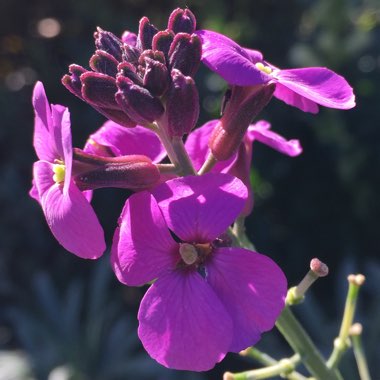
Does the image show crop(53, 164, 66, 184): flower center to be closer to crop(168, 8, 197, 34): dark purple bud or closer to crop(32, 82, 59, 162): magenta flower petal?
crop(32, 82, 59, 162): magenta flower petal

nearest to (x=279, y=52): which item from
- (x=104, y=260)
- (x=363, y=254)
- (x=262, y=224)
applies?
(x=262, y=224)

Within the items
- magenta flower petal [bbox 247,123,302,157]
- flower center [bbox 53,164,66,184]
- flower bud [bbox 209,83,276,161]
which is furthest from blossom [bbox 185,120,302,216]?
flower center [bbox 53,164,66,184]

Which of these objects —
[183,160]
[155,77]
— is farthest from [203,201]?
[155,77]

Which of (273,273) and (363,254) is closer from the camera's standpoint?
(273,273)

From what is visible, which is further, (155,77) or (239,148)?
(239,148)

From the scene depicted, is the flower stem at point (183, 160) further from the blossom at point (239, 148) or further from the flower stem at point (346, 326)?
the flower stem at point (346, 326)

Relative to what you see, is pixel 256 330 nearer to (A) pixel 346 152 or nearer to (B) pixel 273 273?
(B) pixel 273 273

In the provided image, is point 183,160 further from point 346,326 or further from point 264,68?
point 346,326
